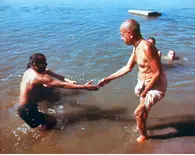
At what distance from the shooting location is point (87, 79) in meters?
6.50

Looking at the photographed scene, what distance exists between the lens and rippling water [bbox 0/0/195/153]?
4.10 metres

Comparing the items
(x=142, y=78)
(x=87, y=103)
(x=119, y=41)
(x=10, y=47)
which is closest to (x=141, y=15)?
(x=119, y=41)

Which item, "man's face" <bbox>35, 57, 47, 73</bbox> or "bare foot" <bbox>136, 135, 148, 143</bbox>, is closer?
"man's face" <bbox>35, 57, 47, 73</bbox>

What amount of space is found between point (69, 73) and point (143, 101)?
11.9 feet

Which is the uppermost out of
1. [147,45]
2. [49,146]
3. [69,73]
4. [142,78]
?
[147,45]

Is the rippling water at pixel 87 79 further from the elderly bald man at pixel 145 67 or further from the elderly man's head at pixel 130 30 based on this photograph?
the elderly man's head at pixel 130 30

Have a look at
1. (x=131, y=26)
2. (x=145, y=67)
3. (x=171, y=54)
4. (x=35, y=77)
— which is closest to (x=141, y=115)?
(x=145, y=67)

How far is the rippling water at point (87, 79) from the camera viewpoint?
4.10 metres

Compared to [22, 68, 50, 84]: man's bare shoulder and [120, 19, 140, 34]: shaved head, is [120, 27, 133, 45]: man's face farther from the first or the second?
[22, 68, 50, 84]: man's bare shoulder

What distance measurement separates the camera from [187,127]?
4316mm

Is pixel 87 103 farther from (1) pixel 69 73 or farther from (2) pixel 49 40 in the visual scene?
(2) pixel 49 40

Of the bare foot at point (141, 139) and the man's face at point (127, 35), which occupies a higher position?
the man's face at point (127, 35)

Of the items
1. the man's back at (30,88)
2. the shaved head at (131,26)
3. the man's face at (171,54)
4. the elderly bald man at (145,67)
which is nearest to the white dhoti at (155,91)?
the elderly bald man at (145,67)

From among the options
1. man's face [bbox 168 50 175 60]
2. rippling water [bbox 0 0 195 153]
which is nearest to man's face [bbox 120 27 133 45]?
rippling water [bbox 0 0 195 153]
